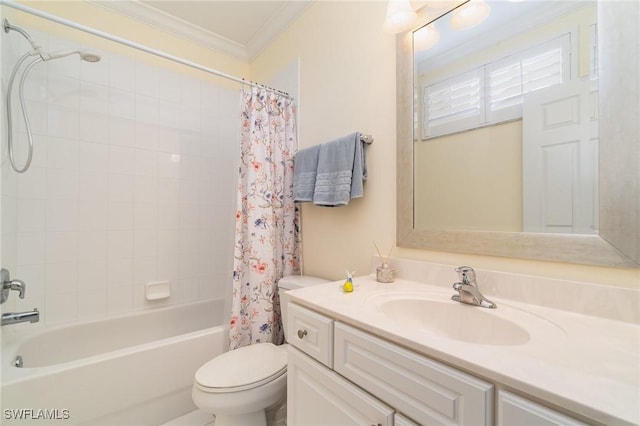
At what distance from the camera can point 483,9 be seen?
994mm

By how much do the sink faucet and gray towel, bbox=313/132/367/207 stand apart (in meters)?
0.57

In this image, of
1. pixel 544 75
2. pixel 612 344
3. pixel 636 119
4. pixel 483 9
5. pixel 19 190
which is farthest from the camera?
pixel 19 190

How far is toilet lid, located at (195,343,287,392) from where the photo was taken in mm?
1117

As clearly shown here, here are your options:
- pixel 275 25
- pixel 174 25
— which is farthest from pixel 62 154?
pixel 275 25

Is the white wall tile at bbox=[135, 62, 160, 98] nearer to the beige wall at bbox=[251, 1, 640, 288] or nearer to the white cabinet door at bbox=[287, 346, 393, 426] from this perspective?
the beige wall at bbox=[251, 1, 640, 288]

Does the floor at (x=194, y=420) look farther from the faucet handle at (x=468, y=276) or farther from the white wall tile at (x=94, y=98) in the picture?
the white wall tile at (x=94, y=98)

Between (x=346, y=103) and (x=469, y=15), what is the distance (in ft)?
2.12

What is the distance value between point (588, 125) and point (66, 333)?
2649 mm

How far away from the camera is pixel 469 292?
2.82 feet

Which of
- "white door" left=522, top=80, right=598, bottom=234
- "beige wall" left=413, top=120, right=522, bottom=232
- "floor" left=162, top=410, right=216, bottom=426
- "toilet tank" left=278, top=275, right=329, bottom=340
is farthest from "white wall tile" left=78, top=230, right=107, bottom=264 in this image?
"white door" left=522, top=80, right=598, bottom=234

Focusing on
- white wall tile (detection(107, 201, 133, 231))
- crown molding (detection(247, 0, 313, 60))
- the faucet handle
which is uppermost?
crown molding (detection(247, 0, 313, 60))

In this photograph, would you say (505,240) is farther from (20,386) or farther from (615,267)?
(20,386)

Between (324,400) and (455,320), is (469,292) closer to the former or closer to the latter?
(455,320)

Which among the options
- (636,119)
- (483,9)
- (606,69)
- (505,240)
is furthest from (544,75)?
(505,240)
